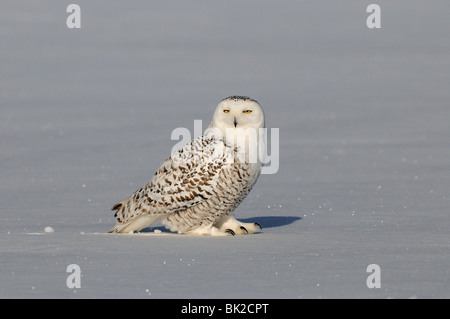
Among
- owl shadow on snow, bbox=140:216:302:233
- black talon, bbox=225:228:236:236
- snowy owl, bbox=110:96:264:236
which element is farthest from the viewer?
owl shadow on snow, bbox=140:216:302:233

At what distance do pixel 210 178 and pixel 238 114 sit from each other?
0.50 m

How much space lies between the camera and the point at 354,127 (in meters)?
15.5

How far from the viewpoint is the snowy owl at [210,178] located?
8117 mm

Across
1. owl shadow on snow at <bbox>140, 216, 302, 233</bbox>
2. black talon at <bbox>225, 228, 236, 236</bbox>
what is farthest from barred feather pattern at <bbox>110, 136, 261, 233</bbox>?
owl shadow on snow at <bbox>140, 216, 302, 233</bbox>

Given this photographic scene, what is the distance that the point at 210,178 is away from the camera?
8125mm

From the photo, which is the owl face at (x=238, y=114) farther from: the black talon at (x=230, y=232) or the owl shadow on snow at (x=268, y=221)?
the owl shadow on snow at (x=268, y=221)

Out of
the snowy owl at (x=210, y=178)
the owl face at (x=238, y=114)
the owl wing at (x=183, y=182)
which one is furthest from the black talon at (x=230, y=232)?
the owl face at (x=238, y=114)

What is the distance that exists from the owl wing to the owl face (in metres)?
0.16

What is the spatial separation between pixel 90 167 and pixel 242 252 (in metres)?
5.17

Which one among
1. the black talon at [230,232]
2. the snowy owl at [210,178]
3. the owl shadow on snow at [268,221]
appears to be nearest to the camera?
the snowy owl at [210,178]

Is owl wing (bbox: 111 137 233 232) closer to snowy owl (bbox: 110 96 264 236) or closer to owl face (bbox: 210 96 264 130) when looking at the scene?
snowy owl (bbox: 110 96 264 236)

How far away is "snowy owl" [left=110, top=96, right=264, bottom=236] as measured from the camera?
26.6ft
